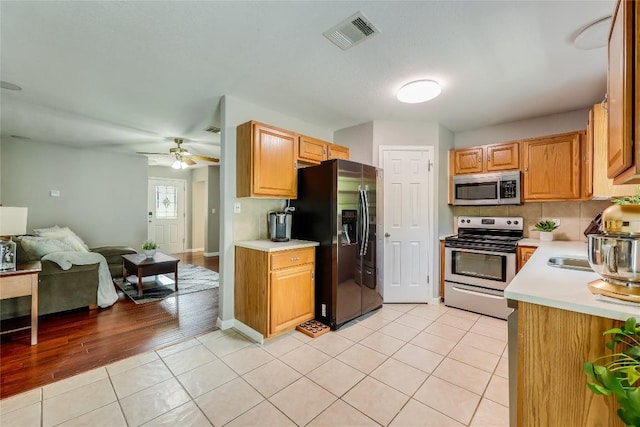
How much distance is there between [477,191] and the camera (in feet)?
11.9

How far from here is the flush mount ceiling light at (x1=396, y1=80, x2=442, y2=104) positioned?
2494mm

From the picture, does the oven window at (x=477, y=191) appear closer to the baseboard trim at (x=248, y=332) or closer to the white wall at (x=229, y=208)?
the white wall at (x=229, y=208)

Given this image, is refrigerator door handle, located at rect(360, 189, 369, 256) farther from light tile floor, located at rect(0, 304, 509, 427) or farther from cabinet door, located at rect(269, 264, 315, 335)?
light tile floor, located at rect(0, 304, 509, 427)

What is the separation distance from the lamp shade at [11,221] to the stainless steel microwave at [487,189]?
5104 mm

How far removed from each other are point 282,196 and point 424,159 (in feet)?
6.71

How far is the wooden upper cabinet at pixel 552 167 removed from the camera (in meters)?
3.03

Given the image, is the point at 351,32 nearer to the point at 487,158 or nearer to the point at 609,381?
the point at 609,381

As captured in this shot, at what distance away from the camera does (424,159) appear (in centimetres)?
363

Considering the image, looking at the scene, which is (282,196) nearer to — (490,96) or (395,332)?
(395,332)

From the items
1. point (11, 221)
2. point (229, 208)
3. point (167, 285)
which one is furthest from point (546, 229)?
point (11, 221)

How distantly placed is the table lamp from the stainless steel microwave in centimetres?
511

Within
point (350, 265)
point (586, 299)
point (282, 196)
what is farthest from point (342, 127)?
point (586, 299)

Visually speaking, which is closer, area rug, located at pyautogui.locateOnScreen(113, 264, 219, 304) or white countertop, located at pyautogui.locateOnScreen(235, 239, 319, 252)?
white countertop, located at pyautogui.locateOnScreen(235, 239, 319, 252)

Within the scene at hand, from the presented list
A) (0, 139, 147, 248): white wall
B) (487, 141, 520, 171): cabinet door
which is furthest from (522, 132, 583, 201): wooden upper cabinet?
(0, 139, 147, 248): white wall
